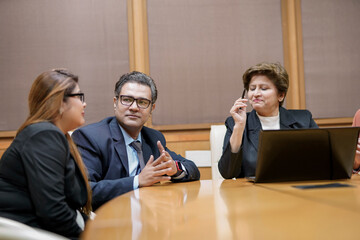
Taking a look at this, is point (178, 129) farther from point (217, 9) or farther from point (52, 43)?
point (52, 43)

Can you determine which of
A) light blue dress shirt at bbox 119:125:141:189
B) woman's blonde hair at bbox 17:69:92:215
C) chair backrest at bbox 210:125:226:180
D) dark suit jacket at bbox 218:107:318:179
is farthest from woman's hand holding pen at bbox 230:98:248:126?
woman's blonde hair at bbox 17:69:92:215

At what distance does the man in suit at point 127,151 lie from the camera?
6.11 ft

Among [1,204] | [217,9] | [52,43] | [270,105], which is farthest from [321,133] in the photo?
[52,43]

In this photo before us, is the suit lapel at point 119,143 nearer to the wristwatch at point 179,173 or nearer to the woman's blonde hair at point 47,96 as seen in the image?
the wristwatch at point 179,173

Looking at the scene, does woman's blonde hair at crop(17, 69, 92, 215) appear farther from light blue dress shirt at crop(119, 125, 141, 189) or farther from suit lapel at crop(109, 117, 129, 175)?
light blue dress shirt at crop(119, 125, 141, 189)

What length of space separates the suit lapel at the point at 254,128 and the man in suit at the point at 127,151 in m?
0.52

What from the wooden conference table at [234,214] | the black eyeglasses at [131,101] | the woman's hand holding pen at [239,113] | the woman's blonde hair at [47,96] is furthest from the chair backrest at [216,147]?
the woman's blonde hair at [47,96]

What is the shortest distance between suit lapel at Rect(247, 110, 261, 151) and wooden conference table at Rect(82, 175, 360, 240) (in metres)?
0.89

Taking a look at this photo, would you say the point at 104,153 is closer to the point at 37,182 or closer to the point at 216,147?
the point at 37,182

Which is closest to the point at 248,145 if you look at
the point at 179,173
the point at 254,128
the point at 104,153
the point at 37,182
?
the point at 254,128

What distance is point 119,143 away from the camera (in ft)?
7.09

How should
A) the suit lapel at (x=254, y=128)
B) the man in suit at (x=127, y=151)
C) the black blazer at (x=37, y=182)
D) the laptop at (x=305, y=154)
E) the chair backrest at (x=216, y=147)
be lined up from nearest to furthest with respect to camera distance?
the black blazer at (x=37, y=182) < the laptop at (x=305, y=154) < the man in suit at (x=127, y=151) < the suit lapel at (x=254, y=128) < the chair backrest at (x=216, y=147)

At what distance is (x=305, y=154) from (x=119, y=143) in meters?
1.03

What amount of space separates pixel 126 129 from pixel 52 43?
1739 millimetres
